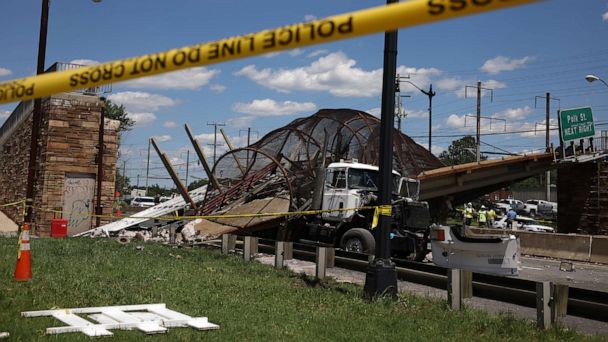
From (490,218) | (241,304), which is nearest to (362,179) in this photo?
(241,304)

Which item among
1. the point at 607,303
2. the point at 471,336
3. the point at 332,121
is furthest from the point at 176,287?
the point at 332,121

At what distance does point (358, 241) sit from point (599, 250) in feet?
30.1

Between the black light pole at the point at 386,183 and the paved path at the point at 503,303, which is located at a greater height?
the black light pole at the point at 386,183

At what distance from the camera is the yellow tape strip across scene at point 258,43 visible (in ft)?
8.50

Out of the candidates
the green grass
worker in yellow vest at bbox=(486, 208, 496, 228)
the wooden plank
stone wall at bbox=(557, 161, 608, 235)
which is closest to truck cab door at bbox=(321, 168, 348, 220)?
the green grass

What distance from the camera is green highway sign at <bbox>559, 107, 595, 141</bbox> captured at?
2998 cm

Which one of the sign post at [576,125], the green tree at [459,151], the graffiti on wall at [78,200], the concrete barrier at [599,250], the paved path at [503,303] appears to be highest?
the green tree at [459,151]

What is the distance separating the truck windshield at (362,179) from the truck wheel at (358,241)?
1489 millimetres

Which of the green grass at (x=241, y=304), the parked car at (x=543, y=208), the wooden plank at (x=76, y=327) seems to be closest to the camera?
the wooden plank at (x=76, y=327)

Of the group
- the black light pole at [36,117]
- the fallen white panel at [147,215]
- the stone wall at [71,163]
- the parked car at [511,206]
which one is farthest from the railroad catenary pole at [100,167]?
the parked car at [511,206]

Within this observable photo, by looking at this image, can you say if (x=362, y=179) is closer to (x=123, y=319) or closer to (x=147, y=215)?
(x=147, y=215)

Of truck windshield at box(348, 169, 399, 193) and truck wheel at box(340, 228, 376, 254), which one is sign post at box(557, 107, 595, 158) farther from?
truck wheel at box(340, 228, 376, 254)

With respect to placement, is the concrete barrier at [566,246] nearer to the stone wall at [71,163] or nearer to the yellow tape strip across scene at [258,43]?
the stone wall at [71,163]

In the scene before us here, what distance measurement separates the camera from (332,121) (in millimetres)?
20516
